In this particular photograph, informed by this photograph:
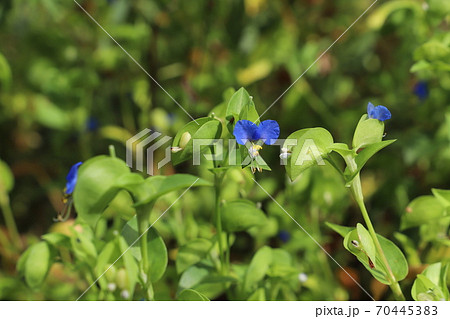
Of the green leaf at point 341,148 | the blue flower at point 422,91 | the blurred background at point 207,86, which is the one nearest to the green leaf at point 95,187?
the green leaf at point 341,148

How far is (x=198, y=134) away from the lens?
66 centimetres

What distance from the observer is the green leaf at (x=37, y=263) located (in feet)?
2.64

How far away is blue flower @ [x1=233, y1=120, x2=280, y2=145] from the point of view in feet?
2.15

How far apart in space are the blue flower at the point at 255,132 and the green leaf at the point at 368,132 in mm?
99

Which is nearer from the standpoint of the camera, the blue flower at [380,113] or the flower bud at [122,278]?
the blue flower at [380,113]

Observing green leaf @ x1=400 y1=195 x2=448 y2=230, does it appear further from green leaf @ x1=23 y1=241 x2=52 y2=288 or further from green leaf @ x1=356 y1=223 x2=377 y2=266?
green leaf @ x1=23 y1=241 x2=52 y2=288

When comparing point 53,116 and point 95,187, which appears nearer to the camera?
point 95,187

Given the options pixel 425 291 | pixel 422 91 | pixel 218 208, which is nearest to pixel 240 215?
pixel 218 208

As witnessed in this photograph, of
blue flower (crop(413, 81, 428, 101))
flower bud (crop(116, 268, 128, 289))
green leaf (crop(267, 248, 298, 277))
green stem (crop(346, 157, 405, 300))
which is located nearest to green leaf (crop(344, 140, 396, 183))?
green stem (crop(346, 157, 405, 300))

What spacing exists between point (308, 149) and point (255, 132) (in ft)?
0.23

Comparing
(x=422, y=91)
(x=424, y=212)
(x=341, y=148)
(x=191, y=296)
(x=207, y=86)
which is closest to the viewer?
(x=341, y=148)

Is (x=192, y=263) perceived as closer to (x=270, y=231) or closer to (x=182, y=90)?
(x=270, y=231)

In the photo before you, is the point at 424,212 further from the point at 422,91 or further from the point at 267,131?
the point at 422,91

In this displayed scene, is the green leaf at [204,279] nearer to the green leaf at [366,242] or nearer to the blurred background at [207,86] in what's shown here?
the green leaf at [366,242]
